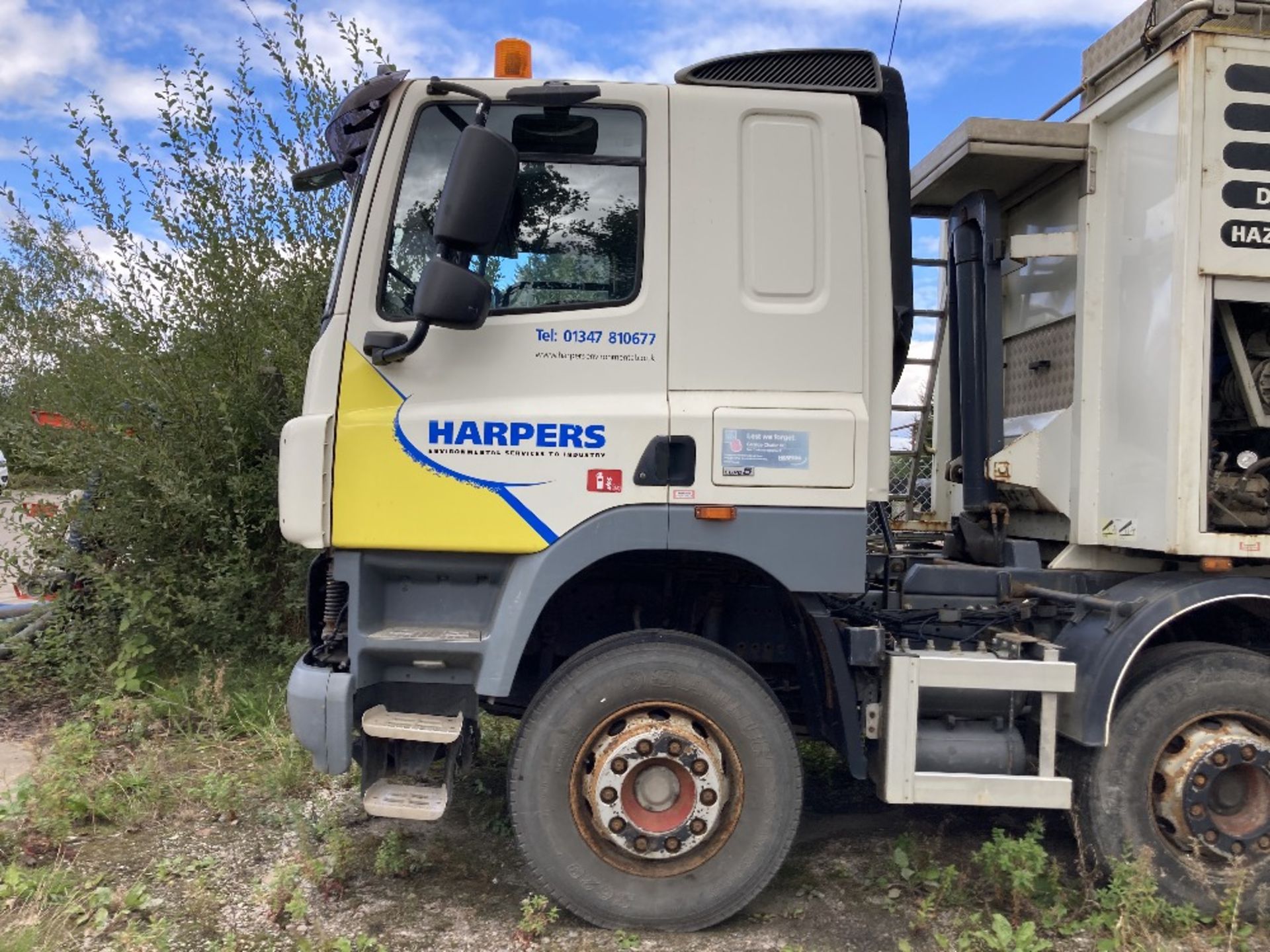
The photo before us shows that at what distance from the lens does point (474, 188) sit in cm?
300


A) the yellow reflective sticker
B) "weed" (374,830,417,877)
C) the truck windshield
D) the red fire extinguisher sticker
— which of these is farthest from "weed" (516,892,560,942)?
the truck windshield

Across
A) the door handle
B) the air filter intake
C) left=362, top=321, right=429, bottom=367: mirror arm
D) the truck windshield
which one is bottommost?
the door handle

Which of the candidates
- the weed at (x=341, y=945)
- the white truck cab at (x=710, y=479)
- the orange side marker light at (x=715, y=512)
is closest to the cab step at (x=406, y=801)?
the white truck cab at (x=710, y=479)

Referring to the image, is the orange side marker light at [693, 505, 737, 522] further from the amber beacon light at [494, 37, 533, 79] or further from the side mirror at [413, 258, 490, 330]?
the amber beacon light at [494, 37, 533, 79]

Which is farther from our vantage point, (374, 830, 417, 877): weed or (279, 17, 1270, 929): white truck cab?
(374, 830, 417, 877): weed

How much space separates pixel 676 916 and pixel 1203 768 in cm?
194

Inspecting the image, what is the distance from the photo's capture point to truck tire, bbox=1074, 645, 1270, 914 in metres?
3.43

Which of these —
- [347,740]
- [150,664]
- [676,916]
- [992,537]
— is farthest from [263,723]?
[992,537]

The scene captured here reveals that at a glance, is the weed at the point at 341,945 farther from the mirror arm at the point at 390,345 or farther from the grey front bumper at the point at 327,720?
the mirror arm at the point at 390,345

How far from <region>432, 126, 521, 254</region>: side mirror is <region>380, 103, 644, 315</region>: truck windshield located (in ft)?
0.95

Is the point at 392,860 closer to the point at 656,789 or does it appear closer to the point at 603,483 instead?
the point at 656,789

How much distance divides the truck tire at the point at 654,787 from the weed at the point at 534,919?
0.19ft

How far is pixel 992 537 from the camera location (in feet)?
13.1

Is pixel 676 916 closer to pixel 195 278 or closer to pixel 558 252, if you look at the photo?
pixel 558 252
